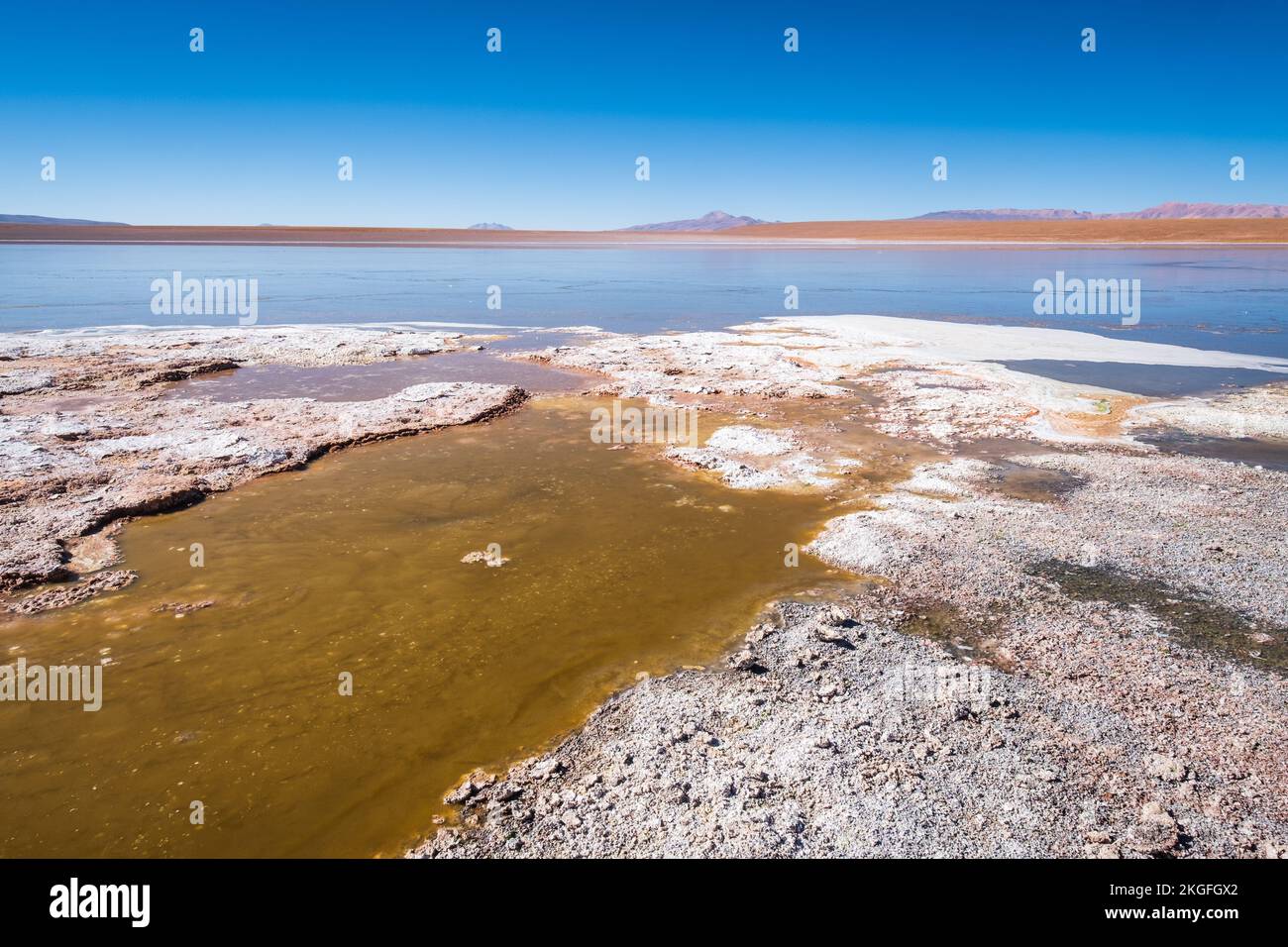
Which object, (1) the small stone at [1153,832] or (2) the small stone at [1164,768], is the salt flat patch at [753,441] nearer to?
(2) the small stone at [1164,768]

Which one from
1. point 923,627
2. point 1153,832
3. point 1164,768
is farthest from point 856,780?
point 923,627

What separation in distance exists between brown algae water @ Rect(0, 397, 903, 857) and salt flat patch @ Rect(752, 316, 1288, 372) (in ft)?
40.0

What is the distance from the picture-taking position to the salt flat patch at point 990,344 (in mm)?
18547

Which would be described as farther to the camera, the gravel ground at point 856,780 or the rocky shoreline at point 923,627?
the rocky shoreline at point 923,627

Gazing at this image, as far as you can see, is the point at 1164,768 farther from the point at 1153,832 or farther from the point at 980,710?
the point at 980,710

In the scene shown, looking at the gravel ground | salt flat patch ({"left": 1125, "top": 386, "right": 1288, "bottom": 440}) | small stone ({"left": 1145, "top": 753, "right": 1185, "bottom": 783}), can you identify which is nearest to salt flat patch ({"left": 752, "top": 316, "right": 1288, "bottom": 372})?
salt flat patch ({"left": 1125, "top": 386, "right": 1288, "bottom": 440})

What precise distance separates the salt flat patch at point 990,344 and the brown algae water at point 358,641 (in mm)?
12187

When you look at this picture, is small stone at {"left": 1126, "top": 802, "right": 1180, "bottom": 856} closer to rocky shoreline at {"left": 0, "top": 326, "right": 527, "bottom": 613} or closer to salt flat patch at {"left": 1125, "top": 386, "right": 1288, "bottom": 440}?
rocky shoreline at {"left": 0, "top": 326, "right": 527, "bottom": 613}

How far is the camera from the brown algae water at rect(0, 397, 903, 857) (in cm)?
442

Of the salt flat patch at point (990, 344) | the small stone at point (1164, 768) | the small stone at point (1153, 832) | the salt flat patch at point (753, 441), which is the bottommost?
the small stone at point (1153, 832)

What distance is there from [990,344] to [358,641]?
20329 millimetres

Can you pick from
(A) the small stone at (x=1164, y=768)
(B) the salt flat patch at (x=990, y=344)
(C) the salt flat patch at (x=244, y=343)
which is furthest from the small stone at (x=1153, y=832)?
(C) the salt flat patch at (x=244, y=343)

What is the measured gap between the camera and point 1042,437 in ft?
38.7
